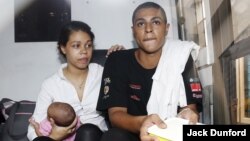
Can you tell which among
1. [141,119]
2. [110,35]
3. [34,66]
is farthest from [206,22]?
[34,66]

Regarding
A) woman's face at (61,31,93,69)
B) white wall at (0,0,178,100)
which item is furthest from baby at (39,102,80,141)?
white wall at (0,0,178,100)

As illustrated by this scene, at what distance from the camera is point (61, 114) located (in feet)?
3.58

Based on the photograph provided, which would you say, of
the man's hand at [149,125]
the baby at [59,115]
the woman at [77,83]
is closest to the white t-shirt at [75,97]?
the woman at [77,83]

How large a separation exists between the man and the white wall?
480 millimetres

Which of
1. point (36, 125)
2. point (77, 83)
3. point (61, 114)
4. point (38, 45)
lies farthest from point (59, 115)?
point (38, 45)

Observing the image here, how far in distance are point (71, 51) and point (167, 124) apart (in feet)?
2.09

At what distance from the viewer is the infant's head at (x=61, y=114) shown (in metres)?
1.09

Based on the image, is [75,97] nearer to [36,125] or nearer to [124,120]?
[36,125]

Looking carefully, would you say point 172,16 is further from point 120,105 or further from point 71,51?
point 120,105

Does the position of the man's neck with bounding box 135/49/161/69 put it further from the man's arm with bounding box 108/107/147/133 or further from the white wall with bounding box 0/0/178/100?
the white wall with bounding box 0/0/178/100

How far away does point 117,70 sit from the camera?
1.11 m

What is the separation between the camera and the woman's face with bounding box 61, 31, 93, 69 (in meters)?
1.26

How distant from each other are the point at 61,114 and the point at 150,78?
1.11ft

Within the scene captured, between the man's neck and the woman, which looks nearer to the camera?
the man's neck
